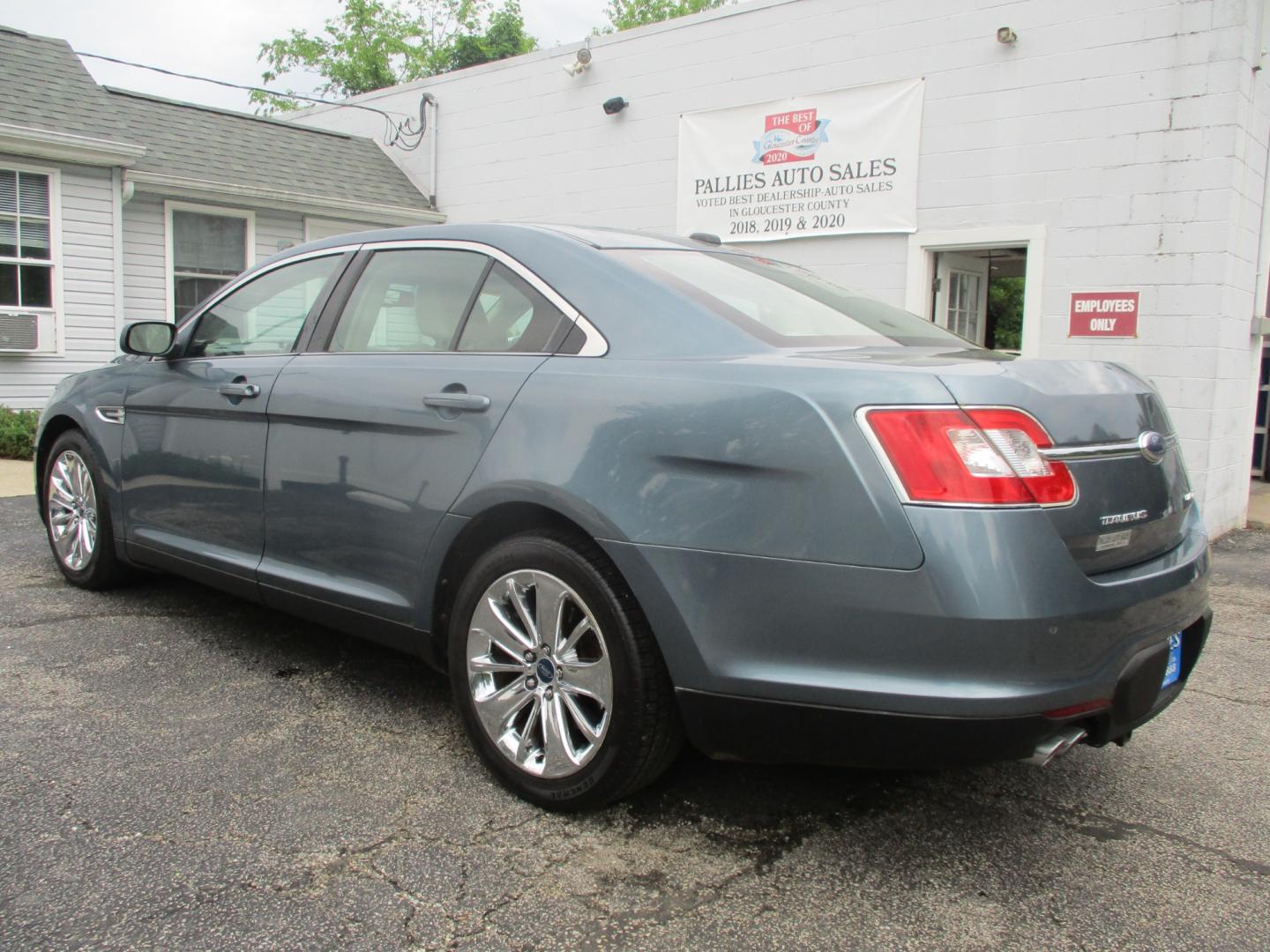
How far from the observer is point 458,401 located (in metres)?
2.92

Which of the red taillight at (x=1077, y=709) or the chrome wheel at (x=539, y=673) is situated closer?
the red taillight at (x=1077, y=709)

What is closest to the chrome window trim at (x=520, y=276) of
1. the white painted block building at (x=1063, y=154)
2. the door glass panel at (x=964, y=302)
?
the white painted block building at (x=1063, y=154)

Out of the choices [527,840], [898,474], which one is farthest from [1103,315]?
[527,840]

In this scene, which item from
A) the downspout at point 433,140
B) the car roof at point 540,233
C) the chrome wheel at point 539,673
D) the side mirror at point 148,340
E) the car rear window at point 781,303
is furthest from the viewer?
the downspout at point 433,140

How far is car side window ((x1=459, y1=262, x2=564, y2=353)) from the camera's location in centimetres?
293

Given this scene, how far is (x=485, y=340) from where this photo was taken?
121 inches

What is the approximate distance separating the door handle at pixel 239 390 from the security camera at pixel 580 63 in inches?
351

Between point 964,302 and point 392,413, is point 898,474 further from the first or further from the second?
point 964,302

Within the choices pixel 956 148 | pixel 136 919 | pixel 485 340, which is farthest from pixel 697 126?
pixel 136 919

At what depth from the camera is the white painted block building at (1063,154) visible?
7.59 metres

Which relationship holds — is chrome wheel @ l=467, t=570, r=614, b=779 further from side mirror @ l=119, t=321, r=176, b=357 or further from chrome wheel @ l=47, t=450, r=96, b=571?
chrome wheel @ l=47, t=450, r=96, b=571

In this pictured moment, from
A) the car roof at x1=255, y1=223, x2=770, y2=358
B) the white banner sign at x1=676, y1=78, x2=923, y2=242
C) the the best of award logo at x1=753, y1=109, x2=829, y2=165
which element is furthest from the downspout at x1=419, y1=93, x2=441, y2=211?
the car roof at x1=255, y1=223, x2=770, y2=358

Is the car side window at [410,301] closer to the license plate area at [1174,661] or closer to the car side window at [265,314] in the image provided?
the car side window at [265,314]

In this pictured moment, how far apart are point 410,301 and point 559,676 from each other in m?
1.39
